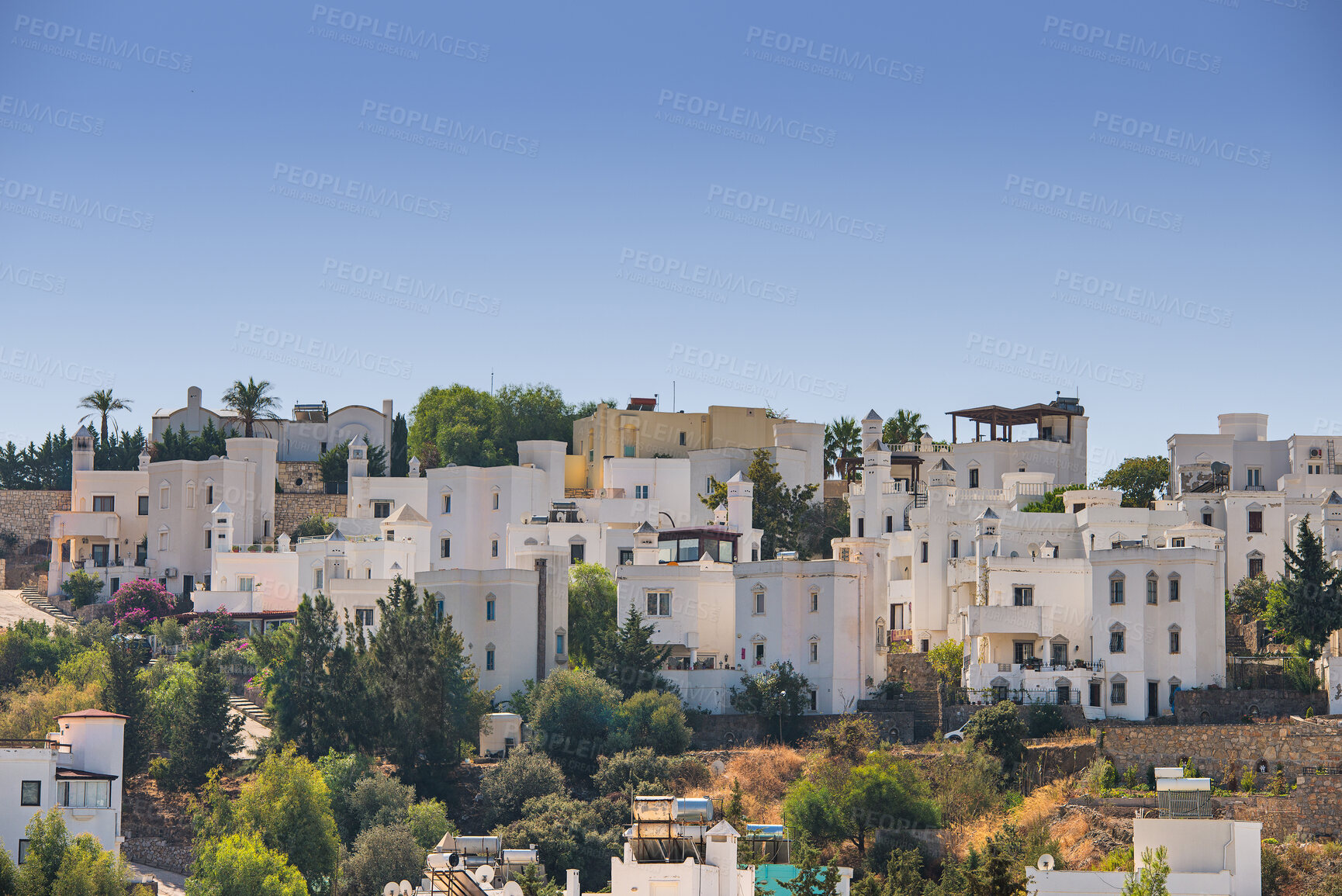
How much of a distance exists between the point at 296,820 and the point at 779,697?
1562 centimetres

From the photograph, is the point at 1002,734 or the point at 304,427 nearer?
the point at 1002,734

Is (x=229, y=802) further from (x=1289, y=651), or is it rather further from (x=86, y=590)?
(x=1289, y=651)

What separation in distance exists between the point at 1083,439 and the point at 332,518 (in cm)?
3083

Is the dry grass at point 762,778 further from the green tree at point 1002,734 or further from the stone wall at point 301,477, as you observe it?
the stone wall at point 301,477

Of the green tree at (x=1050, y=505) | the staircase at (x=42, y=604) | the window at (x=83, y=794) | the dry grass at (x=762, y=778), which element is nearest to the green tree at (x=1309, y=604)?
the green tree at (x=1050, y=505)

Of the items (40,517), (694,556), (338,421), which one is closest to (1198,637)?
(694,556)

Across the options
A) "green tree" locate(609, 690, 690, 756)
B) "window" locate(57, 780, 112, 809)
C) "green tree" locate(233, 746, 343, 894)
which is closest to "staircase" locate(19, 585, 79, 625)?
"green tree" locate(233, 746, 343, 894)

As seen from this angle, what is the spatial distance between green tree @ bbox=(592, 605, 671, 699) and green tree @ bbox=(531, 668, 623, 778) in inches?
36.4

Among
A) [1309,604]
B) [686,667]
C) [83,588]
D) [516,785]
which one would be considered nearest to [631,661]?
[686,667]

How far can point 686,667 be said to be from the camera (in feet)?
213

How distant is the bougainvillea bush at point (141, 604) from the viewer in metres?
75.6

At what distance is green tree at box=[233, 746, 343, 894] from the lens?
178 feet

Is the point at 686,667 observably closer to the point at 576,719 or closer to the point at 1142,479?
the point at 576,719

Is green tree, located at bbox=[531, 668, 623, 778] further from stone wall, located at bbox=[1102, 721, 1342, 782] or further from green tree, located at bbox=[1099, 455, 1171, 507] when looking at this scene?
green tree, located at bbox=[1099, 455, 1171, 507]
